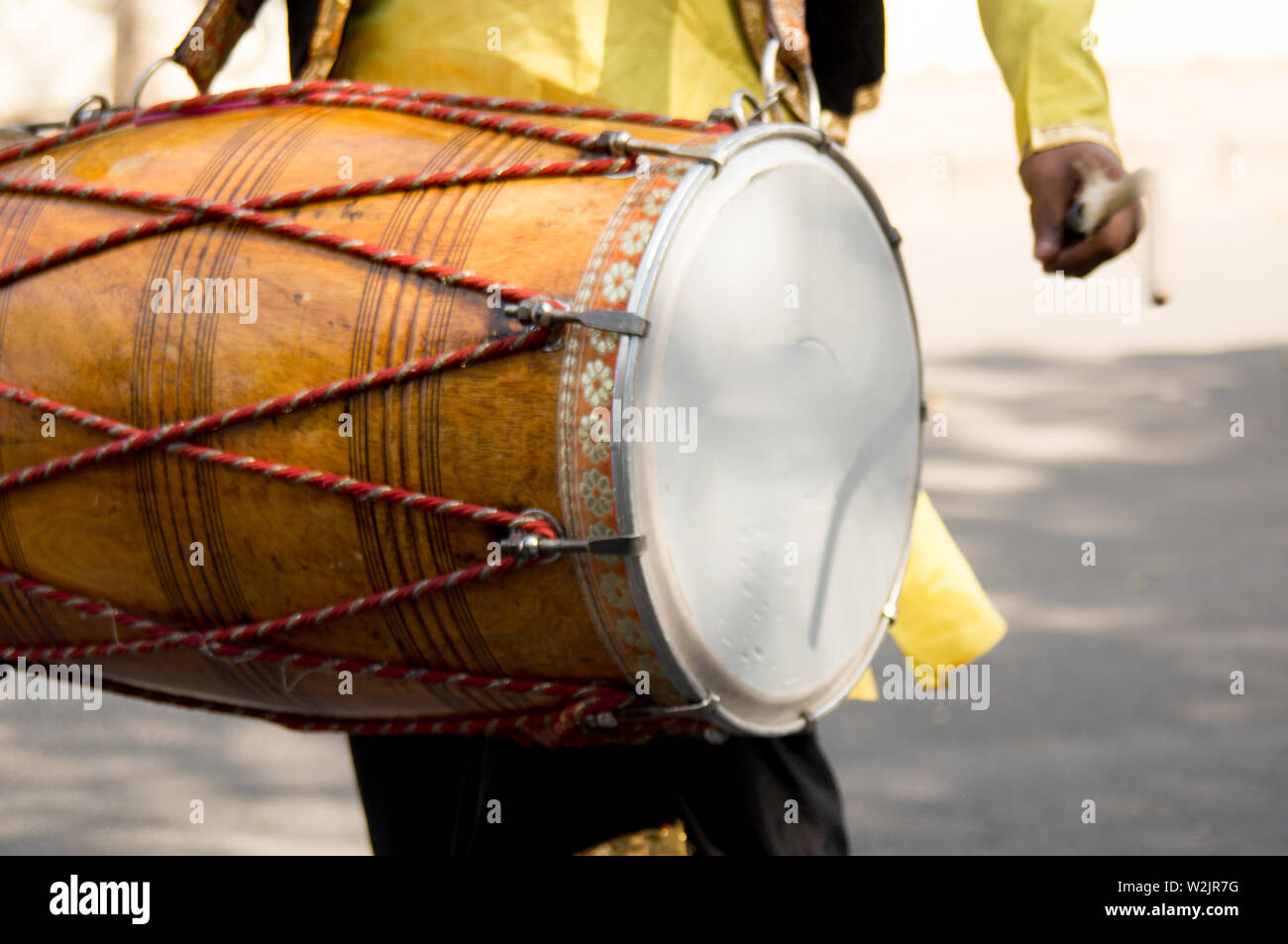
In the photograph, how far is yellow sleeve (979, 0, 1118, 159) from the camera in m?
1.45

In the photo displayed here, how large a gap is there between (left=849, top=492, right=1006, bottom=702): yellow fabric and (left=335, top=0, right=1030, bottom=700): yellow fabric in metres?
0.46

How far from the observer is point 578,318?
1204 millimetres

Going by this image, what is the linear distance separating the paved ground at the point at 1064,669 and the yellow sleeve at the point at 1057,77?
48.9 inches

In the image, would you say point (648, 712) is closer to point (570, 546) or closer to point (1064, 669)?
point (570, 546)

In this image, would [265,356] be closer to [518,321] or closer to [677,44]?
[518,321]

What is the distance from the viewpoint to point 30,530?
4.63ft

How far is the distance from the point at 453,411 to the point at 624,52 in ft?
1.58
